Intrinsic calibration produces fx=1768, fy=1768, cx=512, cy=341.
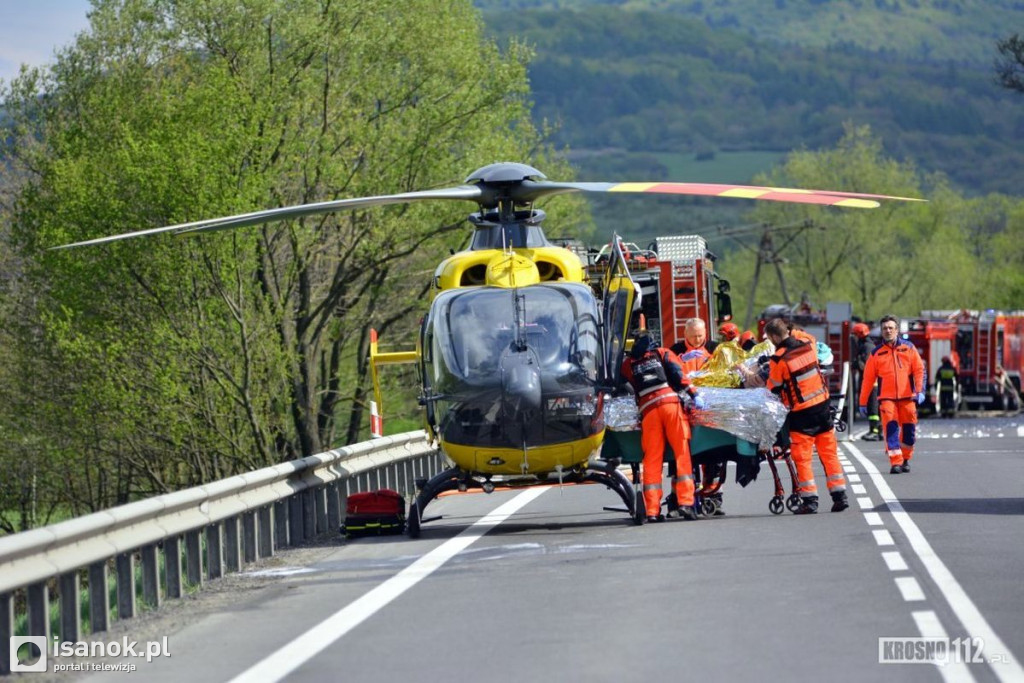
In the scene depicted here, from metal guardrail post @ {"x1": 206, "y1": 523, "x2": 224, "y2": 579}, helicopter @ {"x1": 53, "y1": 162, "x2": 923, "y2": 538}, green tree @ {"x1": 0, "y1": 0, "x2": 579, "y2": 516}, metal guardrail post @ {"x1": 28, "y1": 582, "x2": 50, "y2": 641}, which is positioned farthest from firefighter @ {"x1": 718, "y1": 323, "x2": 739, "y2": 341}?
green tree @ {"x1": 0, "y1": 0, "x2": 579, "y2": 516}

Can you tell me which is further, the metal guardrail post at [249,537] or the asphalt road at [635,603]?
the metal guardrail post at [249,537]

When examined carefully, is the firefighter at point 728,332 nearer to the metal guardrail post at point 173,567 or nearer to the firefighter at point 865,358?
the metal guardrail post at point 173,567

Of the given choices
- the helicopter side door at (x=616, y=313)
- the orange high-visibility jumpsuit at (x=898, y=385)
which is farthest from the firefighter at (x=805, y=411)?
the orange high-visibility jumpsuit at (x=898, y=385)

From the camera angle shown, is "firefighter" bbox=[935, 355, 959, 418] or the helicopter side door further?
"firefighter" bbox=[935, 355, 959, 418]

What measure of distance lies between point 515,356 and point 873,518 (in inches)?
134

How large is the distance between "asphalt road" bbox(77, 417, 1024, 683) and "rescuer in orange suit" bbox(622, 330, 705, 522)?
27 centimetres

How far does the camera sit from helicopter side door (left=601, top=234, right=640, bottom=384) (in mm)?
15648

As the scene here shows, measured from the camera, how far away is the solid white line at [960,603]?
306 inches

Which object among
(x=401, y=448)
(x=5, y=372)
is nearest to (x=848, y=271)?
(x=5, y=372)

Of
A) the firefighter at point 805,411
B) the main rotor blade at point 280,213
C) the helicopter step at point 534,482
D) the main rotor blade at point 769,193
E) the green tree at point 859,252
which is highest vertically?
the green tree at point 859,252

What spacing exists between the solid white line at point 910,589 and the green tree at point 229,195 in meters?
21.3

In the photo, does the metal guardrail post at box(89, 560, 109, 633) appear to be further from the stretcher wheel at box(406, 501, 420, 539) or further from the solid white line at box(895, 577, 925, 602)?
the stretcher wheel at box(406, 501, 420, 539)

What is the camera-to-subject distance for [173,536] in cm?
1176

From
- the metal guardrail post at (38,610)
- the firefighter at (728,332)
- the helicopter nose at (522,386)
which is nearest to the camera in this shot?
the metal guardrail post at (38,610)
